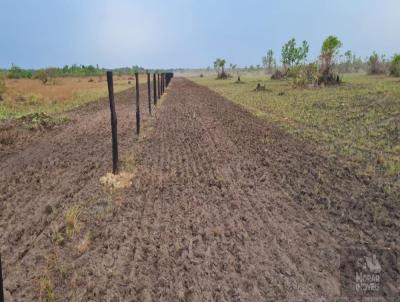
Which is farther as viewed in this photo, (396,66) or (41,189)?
(396,66)

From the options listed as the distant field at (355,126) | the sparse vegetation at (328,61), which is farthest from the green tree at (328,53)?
the distant field at (355,126)

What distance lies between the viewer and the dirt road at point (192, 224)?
343 centimetres

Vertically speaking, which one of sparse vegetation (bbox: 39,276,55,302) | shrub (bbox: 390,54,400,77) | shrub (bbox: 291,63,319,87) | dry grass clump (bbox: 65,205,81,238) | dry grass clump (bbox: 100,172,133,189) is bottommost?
sparse vegetation (bbox: 39,276,55,302)

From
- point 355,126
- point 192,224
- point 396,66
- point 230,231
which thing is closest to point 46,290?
point 192,224

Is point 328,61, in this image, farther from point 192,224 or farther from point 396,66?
point 192,224

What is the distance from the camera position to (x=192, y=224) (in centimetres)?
470

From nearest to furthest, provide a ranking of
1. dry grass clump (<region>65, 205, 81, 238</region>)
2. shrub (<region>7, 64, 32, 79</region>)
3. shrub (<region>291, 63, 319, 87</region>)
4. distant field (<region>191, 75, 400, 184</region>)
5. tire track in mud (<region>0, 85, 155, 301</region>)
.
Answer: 1. tire track in mud (<region>0, 85, 155, 301</region>)
2. dry grass clump (<region>65, 205, 81, 238</region>)
3. distant field (<region>191, 75, 400, 184</region>)
4. shrub (<region>291, 63, 319, 87</region>)
5. shrub (<region>7, 64, 32, 79</region>)

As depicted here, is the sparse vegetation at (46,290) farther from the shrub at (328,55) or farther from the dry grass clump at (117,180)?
the shrub at (328,55)

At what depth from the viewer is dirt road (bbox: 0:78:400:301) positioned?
11.3ft

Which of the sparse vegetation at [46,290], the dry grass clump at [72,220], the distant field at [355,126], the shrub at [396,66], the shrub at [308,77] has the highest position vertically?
the shrub at [396,66]

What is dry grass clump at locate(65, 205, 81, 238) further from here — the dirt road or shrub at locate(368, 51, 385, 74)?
shrub at locate(368, 51, 385, 74)

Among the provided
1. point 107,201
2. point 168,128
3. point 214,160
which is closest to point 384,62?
point 168,128

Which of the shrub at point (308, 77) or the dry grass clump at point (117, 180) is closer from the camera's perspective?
the dry grass clump at point (117, 180)

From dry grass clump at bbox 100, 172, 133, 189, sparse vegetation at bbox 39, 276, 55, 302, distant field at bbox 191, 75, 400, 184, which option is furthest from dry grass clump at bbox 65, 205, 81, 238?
distant field at bbox 191, 75, 400, 184
